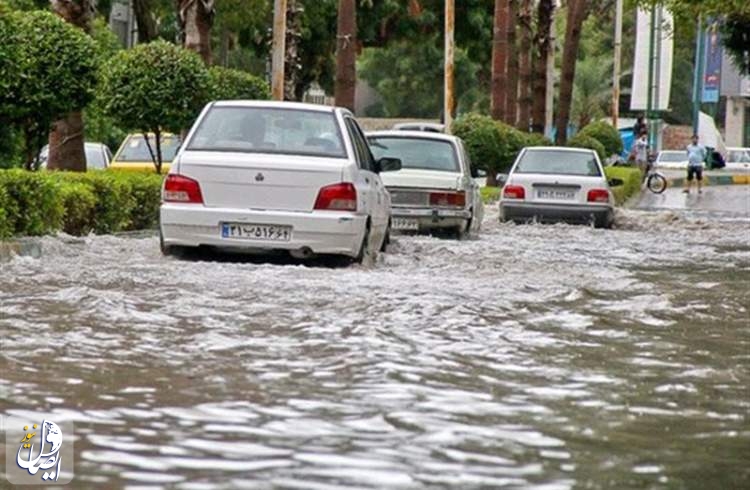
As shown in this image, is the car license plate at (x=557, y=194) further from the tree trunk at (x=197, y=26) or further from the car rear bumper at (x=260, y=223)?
the car rear bumper at (x=260, y=223)

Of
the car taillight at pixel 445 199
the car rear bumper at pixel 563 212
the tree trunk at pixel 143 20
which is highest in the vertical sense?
the tree trunk at pixel 143 20

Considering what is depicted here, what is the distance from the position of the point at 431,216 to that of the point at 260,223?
738 centimetres

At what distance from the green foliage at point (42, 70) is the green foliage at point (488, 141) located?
61.1 ft

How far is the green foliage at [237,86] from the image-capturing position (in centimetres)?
2647

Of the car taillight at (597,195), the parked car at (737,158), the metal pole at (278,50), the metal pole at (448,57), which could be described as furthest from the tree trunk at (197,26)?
the parked car at (737,158)

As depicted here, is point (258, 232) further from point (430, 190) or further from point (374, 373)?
point (430, 190)

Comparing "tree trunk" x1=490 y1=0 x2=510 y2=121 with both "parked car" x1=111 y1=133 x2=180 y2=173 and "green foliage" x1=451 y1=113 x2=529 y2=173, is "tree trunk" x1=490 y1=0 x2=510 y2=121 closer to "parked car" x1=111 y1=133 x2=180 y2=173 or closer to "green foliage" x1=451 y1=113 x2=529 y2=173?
"green foliage" x1=451 y1=113 x2=529 y2=173

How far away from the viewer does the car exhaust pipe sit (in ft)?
46.1

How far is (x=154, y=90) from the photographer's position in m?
23.5

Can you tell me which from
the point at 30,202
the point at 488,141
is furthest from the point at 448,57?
the point at 30,202

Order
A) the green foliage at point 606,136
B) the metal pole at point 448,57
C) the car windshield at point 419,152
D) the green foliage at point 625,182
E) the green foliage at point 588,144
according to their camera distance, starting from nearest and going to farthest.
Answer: the car windshield at point 419,152, the green foliage at point 625,182, the metal pole at point 448,57, the green foliage at point 588,144, the green foliage at point 606,136

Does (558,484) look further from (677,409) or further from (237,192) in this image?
(237,192)

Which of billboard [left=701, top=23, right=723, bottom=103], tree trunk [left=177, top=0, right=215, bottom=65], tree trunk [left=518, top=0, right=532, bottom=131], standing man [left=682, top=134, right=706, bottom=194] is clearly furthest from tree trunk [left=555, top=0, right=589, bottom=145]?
billboard [left=701, top=23, right=723, bottom=103]

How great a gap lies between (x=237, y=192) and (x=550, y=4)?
106 feet
